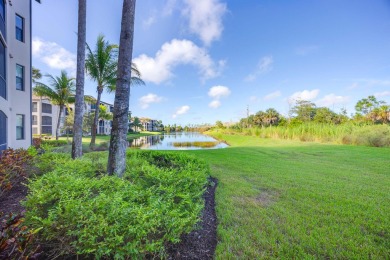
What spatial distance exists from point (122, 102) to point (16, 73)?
1097 cm

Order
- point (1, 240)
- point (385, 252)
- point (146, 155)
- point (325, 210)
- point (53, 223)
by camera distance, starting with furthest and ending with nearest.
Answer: point (146, 155), point (325, 210), point (385, 252), point (53, 223), point (1, 240)

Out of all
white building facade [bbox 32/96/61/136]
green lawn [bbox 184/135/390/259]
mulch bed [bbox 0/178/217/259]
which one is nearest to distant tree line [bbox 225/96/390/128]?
green lawn [bbox 184/135/390/259]

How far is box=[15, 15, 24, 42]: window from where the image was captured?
10385mm

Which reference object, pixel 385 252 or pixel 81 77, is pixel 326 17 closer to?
pixel 385 252

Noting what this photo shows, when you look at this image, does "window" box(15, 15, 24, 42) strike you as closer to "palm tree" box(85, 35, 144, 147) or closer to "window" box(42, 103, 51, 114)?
"palm tree" box(85, 35, 144, 147)

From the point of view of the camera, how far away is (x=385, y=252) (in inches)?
92.4

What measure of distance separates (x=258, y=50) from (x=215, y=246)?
14809 mm

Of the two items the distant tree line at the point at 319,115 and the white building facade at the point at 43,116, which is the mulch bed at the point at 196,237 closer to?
the distant tree line at the point at 319,115

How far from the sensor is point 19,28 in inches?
414

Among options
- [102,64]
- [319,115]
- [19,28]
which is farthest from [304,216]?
[319,115]

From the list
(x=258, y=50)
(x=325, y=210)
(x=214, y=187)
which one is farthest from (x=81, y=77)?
(x=258, y=50)

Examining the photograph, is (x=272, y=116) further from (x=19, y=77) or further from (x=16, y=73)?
(x=16, y=73)

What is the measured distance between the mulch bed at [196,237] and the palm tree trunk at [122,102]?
1.62 meters

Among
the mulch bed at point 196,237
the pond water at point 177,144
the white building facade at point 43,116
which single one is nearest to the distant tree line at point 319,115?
the pond water at point 177,144
